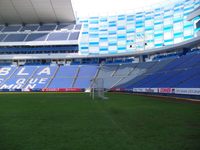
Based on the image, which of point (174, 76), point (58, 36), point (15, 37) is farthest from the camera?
point (15, 37)

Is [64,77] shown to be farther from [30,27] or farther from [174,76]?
[174,76]

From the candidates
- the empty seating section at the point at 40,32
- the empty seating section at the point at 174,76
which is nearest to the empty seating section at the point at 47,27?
the empty seating section at the point at 40,32

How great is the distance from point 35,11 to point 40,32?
17.5 ft

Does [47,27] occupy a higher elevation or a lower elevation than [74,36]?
higher

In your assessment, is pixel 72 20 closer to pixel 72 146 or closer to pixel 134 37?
pixel 134 37

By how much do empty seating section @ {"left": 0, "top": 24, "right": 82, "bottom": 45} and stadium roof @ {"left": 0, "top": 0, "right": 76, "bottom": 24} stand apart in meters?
1.49

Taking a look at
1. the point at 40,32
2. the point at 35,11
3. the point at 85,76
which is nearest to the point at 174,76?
the point at 85,76

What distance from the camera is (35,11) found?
224 feet

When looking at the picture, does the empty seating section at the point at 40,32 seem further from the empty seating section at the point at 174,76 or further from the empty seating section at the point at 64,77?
the empty seating section at the point at 174,76

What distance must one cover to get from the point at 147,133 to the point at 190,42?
137ft

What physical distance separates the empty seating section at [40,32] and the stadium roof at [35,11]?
149 centimetres

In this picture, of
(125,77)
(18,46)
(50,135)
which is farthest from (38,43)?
(50,135)

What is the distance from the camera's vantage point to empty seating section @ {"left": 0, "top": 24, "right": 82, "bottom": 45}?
69.6 meters

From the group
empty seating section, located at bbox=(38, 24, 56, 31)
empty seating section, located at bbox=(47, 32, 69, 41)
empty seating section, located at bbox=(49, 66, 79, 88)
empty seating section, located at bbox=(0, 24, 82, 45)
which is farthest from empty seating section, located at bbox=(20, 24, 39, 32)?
empty seating section, located at bbox=(49, 66, 79, 88)
